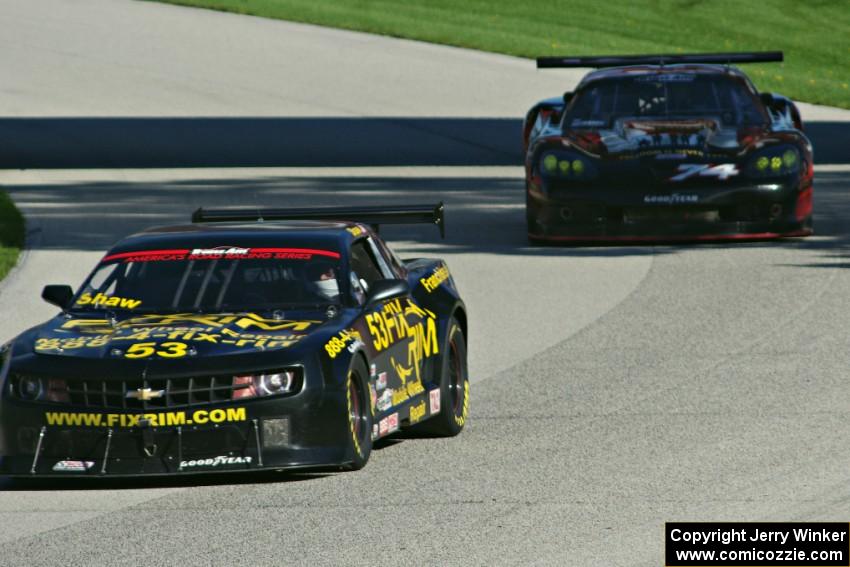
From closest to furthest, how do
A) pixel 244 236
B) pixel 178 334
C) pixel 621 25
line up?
pixel 178 334 → pixel 244 236 → pixel 621 25

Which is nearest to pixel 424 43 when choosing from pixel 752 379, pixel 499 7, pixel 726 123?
pixel 499 7

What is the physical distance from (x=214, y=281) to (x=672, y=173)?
821 cm

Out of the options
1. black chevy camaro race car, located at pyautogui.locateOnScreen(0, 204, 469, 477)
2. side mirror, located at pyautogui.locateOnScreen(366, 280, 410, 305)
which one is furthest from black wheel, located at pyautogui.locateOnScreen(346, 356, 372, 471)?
side mirror, located at pyautogui.locateOnScreen(366, 280, 410, 305)

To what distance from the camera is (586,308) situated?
1484 cm

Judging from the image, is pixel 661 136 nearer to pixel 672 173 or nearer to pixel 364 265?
pixel 672 173

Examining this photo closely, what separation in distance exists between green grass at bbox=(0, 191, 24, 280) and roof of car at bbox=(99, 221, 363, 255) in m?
6.78

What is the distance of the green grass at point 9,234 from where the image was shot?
17.6 meters

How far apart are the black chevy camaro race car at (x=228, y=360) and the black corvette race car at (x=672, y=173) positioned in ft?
23.6

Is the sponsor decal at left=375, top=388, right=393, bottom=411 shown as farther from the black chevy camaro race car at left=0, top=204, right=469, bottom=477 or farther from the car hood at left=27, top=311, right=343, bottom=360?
the car hood at left=27, top=311, right=343, bottom=360

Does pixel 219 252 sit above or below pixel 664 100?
below

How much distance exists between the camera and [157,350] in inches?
346

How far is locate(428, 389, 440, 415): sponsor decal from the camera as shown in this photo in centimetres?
1015

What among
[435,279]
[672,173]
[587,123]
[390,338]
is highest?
[587,123]

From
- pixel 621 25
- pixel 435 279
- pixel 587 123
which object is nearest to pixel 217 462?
pixel 435 279
